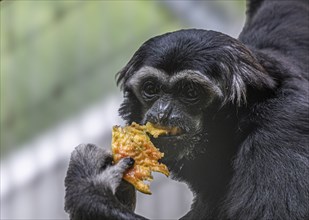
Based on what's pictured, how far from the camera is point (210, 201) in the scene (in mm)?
6504

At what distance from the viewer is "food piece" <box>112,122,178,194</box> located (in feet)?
19.4

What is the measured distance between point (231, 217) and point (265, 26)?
173 centimetres

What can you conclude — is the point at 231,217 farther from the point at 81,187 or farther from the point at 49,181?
the point at 49,181

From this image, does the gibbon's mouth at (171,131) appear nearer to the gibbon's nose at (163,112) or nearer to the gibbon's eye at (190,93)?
the gibbon's nose at (163,112)

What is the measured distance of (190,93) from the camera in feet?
20.4

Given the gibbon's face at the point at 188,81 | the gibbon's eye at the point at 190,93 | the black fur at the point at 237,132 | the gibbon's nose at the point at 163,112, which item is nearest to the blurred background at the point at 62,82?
the black fur at the point at 237,132

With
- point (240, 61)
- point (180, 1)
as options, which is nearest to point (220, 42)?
point (240, 61)

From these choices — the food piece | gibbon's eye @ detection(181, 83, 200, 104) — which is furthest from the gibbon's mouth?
gibbon's eye @ detection(181, 83, 200, 104)

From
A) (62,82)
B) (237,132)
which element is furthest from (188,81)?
(62,82)

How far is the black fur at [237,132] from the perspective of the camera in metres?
6.02

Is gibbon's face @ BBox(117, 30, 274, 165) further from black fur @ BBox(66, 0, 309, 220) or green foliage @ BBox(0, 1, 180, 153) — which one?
green foliage @ BBox(0, 1, 180, 153)

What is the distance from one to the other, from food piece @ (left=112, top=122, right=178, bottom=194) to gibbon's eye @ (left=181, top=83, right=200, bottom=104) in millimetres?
218

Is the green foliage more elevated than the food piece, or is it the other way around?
the green foliage

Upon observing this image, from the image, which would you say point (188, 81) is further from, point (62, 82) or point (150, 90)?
point (62, 82)
